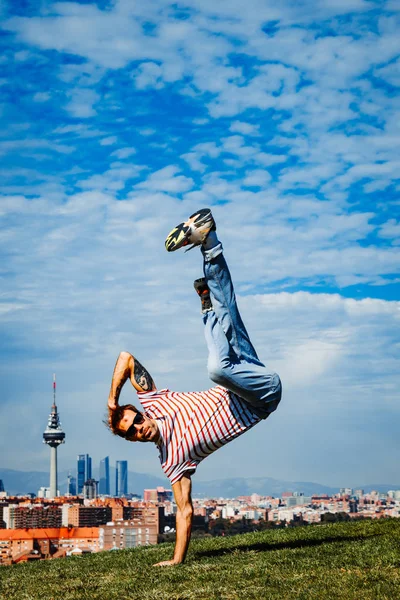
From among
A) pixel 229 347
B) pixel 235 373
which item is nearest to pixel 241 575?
pixel 235 373

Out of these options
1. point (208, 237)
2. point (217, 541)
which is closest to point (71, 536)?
point (217, 541)

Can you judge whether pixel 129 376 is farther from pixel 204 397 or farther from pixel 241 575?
pixel 241 575

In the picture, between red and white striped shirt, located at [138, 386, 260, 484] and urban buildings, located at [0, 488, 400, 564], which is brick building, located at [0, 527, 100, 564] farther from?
red and white striped shirt, located at [138, 386, 260, 484]

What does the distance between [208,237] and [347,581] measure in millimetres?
3104

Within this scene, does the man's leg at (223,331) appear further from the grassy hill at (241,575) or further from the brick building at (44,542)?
the brick building at (44,542)

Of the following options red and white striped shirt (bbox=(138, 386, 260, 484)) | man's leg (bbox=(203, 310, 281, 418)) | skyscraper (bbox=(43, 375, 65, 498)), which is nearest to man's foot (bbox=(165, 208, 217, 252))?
man's leg (bbox=(203, 310, 281, 418))

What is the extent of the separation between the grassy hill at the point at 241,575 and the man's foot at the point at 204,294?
2.31m

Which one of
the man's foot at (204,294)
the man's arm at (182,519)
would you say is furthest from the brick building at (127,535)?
the man's foot at (204,294)

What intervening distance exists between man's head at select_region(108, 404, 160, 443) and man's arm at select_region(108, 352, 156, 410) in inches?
5.9

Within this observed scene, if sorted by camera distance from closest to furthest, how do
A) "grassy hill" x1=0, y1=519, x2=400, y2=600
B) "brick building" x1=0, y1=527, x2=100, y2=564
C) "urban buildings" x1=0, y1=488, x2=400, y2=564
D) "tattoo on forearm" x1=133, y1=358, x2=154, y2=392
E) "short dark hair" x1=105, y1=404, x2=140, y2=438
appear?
"grassy hill" x1=0, y1=519, x2=400, y2=600 → "short dark hair" x1=105, y1=404, x2=140, y2=438 → "tattoo on forearm" x1=133, y1=358, x2=154, y2=392 → "brick building" x1=0, y1=527, x2=100, y2=564 → "urban buildings" x1=0, y1=488, x2=400, y2=564

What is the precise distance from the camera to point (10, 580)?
7.84 meters

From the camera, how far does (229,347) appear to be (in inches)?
279

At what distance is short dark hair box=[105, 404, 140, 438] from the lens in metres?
7.23

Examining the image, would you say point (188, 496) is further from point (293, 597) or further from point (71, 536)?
point (71, 536)
